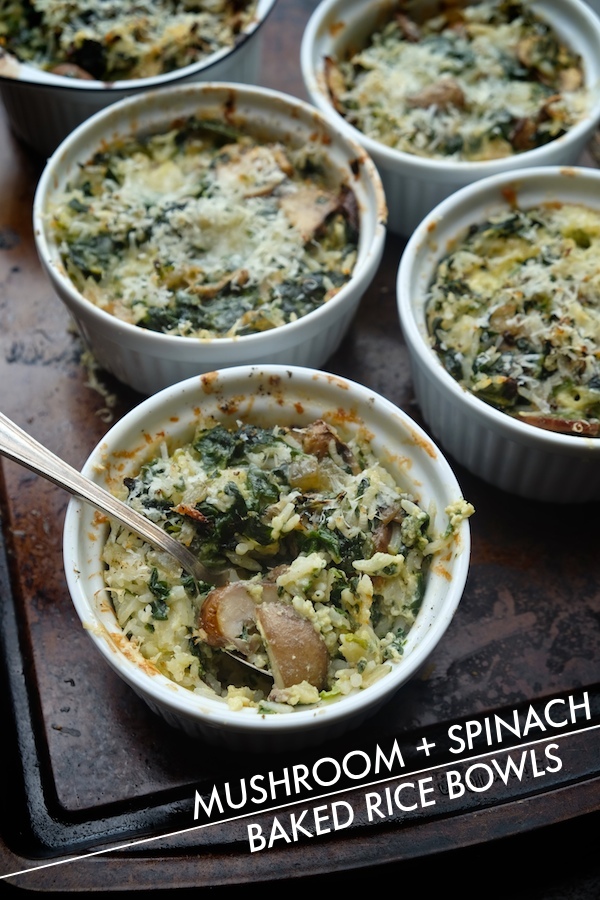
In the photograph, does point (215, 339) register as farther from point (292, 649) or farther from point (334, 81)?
point (334, 81)

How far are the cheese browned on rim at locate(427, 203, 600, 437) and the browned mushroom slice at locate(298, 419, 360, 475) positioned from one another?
0.45 metres

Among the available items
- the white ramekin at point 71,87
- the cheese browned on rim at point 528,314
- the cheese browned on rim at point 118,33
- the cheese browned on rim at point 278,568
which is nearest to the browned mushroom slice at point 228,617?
the cheese browned on rim at point 278,568

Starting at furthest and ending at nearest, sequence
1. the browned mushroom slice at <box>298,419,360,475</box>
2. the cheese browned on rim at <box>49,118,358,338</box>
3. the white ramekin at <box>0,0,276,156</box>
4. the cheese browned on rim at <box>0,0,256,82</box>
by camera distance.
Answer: the cheese browned on rim at <box>0,0,256,82</box> → the white ramekin at <box>0,0,276,156</box> → the cheese browned on rim at <box>49,118,358,338</box> → the browned mushroom slice at <box>298,419,360,475</box>

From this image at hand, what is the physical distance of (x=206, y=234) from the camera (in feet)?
10.1

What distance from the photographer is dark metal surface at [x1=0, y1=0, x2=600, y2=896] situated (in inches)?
90.5

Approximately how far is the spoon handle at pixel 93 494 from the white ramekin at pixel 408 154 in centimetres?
157

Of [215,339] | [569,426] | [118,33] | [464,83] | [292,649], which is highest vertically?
[118,33]

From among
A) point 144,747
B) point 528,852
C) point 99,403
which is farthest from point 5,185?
point 528,852

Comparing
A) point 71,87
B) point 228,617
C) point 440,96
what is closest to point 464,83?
point 440,96

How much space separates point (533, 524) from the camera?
2.93 metres

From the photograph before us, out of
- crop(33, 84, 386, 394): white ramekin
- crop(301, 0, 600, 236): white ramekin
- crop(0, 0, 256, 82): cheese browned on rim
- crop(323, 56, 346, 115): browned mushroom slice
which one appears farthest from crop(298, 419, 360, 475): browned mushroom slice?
crop(0, 0, 256, 82): cheese browned on rim

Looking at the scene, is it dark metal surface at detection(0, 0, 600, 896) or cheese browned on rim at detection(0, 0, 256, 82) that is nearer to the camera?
dark metal surface at detection(0, 0, 600, 896)

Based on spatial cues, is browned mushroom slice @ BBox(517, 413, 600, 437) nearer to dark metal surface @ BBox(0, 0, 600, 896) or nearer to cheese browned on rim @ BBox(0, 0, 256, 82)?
dark metal surface @ BBox(0, 0, 600, 896)

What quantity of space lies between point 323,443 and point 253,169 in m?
1.16
